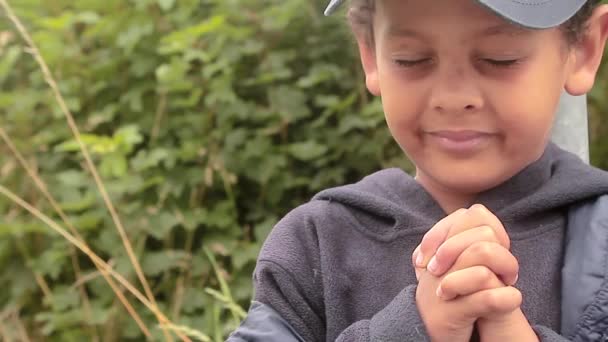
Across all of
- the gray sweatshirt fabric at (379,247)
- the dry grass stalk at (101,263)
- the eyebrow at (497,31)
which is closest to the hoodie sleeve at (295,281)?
the gray sweatshirt fabric at (379,247)

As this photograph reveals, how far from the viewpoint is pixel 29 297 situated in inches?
133

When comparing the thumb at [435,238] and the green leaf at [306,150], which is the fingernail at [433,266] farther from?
the green leaf at [306,150]

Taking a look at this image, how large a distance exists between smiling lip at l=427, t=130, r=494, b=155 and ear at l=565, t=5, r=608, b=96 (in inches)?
7.9

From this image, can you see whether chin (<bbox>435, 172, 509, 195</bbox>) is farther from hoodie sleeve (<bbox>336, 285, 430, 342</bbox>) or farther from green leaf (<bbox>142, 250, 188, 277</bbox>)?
green leaf (<bbox>142, 250, 188, 277</bbox>)

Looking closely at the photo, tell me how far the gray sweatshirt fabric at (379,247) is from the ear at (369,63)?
7.0 inches

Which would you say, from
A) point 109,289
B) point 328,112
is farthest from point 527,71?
point 109,289

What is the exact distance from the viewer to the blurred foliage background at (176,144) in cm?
313

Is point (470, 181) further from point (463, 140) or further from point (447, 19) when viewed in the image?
point (447, 19)

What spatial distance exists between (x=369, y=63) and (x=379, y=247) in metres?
0.32

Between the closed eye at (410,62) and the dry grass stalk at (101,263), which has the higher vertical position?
the closed eye at (410,62)

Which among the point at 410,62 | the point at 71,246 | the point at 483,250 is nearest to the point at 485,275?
the point at 483,250

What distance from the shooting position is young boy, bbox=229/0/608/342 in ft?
3.84

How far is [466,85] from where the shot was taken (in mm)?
1272

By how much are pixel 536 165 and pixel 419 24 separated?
0.33 m
